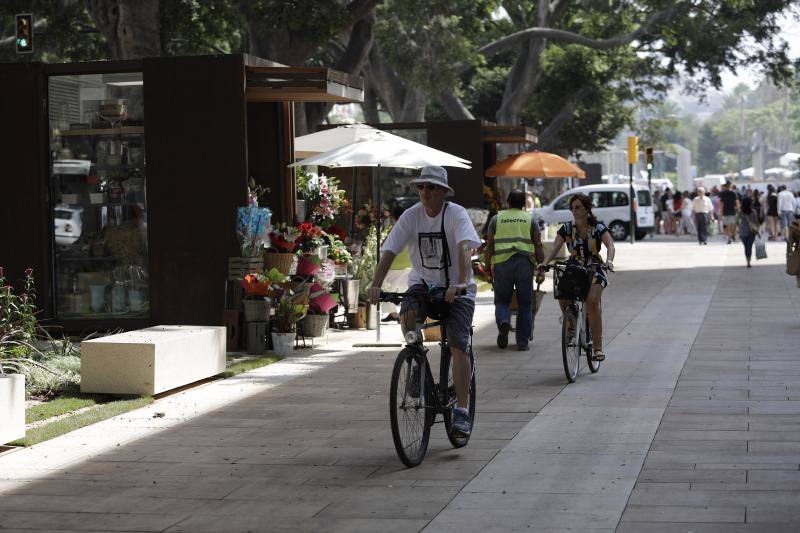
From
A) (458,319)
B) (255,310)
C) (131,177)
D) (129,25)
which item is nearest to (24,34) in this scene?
(129,25)

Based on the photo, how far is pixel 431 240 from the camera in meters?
8.05

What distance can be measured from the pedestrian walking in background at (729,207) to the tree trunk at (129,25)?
20331 millimetres

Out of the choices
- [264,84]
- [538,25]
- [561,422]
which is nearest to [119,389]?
[561,422]

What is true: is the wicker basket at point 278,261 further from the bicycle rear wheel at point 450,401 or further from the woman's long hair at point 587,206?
the bicycle rear wheel at point 450,401

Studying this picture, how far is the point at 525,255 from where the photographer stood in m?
13.7

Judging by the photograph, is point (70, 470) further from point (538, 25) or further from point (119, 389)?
point (538, 25)

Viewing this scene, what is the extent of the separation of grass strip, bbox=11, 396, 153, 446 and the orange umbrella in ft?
54.2

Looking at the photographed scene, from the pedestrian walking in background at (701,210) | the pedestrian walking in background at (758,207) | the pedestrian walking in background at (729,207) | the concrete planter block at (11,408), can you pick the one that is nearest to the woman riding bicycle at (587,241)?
the concrete planter block at (11,408)

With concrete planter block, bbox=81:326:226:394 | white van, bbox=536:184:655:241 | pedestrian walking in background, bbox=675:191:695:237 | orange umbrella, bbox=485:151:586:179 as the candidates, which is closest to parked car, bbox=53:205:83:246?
concrete planter block, bbox=81:326:226:394

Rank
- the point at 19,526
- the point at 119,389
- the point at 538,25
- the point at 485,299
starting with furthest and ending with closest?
the point at 538,25, the point at 485,299, the point at 119,389, the point at 19,526

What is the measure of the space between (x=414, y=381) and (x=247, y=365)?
523cm

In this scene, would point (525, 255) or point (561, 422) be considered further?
point (525, 255)

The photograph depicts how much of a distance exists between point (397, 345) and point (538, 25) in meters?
22.2

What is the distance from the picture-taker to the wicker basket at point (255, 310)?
13.5m
